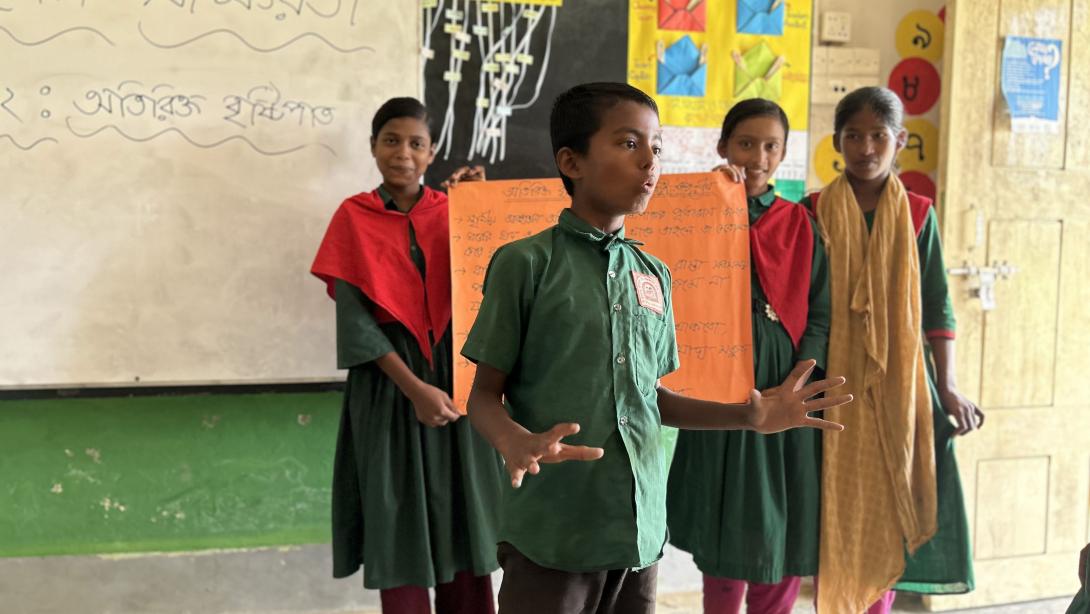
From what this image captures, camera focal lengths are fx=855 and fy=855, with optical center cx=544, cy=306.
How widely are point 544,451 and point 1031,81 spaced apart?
9.07 feet

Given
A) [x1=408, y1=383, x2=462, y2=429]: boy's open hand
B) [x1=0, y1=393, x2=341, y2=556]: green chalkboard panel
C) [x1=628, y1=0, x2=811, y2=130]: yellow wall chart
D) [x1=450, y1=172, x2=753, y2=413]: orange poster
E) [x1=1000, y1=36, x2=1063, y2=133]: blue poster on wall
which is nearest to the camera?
[x1=408, y1=383, x2=462, y2=429]: boy's open hand

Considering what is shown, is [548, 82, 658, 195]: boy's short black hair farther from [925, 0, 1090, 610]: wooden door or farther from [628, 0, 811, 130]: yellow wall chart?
[925, 0, 1090, 610]: wooden door

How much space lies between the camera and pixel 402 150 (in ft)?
7.30

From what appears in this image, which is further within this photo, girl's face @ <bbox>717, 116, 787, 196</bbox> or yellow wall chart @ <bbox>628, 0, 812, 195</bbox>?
yellow wall chart @ <bbox>628, 0, 812, 195</bbox>

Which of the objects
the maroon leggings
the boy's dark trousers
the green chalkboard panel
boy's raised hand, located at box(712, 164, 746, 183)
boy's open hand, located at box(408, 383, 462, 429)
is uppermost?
boy's raised hand, located at box(712, 164, 746, 183)

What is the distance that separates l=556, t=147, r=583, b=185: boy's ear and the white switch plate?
78.7 inches

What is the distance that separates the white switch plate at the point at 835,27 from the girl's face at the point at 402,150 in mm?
1584

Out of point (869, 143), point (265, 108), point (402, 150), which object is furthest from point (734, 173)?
point (265, 108)

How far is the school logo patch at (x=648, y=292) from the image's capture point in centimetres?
138

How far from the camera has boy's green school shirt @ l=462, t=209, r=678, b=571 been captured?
1.30 metres

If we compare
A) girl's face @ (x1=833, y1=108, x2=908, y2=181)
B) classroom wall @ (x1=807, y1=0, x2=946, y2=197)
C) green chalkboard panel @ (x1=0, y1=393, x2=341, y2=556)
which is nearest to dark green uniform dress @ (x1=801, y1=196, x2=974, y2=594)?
girl's face @ (x1=833, y1=108, x2=908, y2=181)

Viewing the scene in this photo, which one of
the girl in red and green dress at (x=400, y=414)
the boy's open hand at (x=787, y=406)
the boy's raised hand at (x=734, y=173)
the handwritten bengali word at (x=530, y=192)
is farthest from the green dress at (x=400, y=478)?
the boy's open hand at (x=787, y=406)

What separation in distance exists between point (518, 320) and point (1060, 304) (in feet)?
8.63

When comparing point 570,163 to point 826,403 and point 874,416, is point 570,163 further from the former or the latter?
point 874,416
